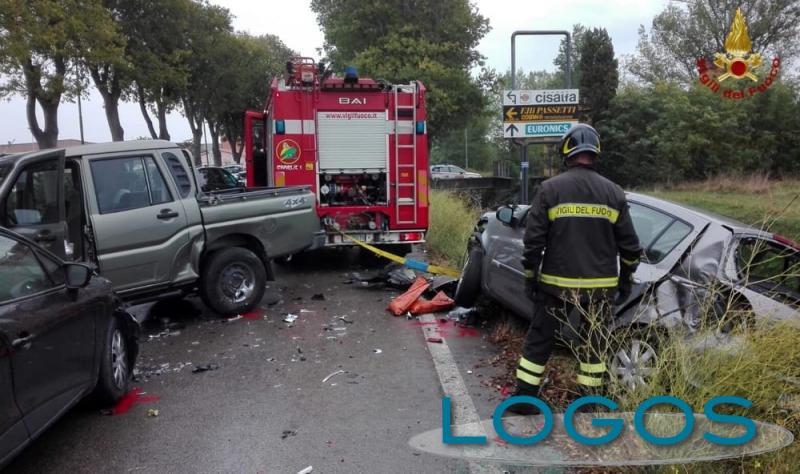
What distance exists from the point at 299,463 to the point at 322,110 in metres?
6.69

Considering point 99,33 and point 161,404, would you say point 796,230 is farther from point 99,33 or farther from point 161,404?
point 99,33

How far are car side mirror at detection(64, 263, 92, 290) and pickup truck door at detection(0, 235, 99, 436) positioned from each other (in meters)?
0.07

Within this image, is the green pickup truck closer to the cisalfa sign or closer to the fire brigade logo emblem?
the cisalfa sign

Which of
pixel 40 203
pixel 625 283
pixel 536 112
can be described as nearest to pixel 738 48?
pixel 536 112

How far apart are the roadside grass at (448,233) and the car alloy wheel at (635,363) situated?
18.7 feet

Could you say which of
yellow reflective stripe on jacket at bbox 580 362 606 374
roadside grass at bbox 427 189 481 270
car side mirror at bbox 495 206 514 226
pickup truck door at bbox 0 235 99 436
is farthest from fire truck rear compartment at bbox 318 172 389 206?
yellow reflective stripe on jacket at bbox 580 362 606 374

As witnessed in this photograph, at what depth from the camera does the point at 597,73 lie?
123 feet

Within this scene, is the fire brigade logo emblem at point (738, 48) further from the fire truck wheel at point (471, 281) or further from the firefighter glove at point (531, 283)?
the firefighter glove at point (531, 283)

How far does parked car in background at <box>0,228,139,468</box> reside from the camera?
124 inches

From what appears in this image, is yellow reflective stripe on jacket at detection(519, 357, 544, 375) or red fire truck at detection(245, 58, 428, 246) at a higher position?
red fire truck at detection(245, 58, 428, 246)

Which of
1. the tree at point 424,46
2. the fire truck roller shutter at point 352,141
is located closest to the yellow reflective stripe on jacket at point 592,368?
the fire truck roller shutter at point 352,141

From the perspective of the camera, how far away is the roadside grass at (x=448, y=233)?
1077 cm

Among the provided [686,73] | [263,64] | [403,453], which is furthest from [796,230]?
[686,73]

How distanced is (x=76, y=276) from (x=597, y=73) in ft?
123
